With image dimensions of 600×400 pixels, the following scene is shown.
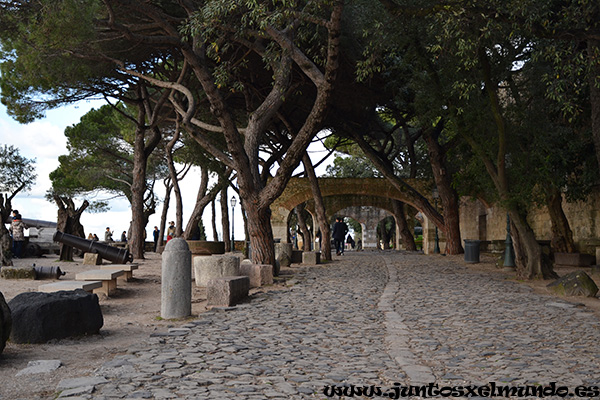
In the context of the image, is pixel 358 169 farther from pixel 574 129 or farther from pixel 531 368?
pixel 531 368

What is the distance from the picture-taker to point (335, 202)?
31297 mm

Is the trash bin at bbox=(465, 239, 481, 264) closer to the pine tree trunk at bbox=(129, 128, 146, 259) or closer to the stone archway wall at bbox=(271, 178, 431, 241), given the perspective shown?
the stone archway wall at bbox=(271, 178, 431, 241)

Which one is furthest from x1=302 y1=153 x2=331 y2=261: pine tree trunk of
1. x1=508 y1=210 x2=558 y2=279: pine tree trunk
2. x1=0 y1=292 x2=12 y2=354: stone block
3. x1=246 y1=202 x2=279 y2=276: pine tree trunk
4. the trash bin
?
x1=0 y1=292 x2=12 y2=354: stone block

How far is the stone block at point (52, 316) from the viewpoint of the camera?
18.7 feet

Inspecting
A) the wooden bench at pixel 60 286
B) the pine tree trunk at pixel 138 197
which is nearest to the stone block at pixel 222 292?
the wooden bench at pixel 60 286

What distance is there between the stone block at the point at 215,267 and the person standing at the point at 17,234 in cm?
1132

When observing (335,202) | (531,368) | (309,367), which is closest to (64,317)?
(309,367)

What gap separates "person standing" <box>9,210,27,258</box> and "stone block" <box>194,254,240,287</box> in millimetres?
11323

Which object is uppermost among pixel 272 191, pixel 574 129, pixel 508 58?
pixel 508 58

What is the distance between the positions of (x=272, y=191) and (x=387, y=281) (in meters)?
3.21

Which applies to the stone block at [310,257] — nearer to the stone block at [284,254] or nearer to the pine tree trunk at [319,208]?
the stone block at [284,254]

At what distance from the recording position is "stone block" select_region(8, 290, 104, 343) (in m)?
5.70

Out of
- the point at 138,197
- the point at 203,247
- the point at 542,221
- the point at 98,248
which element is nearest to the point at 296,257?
the point at 203,247

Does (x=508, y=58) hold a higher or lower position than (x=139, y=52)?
lower
